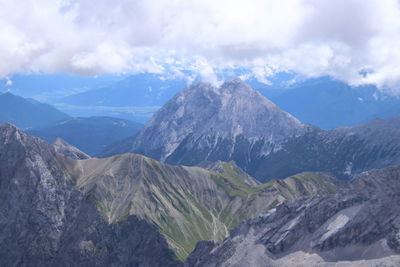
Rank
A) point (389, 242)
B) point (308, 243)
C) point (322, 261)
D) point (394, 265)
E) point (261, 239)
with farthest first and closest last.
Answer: point (261, 239) → point (308, 243) → point (322, 261) → point (389, 242) → point (394, 265)

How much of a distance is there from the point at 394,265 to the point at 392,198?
109 ft

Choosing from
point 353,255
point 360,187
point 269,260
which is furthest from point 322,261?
point 360,187

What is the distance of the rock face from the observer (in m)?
164

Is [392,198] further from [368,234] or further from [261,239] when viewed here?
[261,239]

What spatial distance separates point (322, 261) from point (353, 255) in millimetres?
9958

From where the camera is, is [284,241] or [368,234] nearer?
[368,234]

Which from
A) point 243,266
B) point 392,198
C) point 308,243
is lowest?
point 243,266

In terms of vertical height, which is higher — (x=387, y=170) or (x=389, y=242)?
(x=387, y=170)

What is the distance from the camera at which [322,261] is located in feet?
560

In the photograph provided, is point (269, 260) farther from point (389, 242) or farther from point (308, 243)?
point (389, 242)

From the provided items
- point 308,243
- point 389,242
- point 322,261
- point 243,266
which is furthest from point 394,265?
point 243,266

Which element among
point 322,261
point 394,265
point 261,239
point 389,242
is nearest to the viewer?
point 394,265

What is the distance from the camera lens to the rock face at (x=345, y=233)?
164 meters

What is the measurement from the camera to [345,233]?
174 meters
